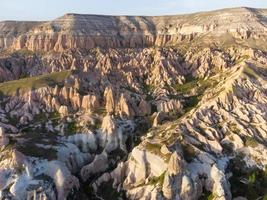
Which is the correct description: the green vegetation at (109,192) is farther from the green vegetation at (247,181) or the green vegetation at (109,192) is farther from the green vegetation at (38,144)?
the green vegetation at (247,181)

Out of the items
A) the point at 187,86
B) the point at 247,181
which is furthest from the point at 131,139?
the point at 187,86

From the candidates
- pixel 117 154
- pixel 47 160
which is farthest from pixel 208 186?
pixel 47 160

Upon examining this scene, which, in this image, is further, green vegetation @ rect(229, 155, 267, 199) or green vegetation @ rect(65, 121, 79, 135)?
green vegetation @ rect(65, 121, 79, 135)

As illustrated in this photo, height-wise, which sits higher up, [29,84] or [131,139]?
[29,84]

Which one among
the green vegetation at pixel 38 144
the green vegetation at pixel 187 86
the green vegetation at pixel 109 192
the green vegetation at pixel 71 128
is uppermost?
the green vegetation at pixel 38 144

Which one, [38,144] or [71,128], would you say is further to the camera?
[71,128]

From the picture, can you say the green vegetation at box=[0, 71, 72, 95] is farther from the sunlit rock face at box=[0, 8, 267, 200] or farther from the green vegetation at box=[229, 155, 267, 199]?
the green vegetation at box=[229, 155, 267, 199]

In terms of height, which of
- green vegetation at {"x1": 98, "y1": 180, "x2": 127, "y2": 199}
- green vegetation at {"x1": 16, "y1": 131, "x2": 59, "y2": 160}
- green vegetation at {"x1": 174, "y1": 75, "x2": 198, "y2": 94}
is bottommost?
green vegetation at {"x1": 174, "y1": 75, "x2": 198, "y2": 94}

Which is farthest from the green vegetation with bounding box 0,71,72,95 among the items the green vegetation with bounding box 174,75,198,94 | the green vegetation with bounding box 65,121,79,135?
the green vegetation with bounding box 174,75,198,94

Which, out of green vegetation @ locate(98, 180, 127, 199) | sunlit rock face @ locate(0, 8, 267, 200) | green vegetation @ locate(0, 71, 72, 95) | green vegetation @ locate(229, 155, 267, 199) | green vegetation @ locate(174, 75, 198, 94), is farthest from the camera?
green vegetation @ locate(174, 75, 198, 94)

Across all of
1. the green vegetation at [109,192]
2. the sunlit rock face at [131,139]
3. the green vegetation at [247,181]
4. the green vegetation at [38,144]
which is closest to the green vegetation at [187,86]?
the sunlit rock face at [131,139]

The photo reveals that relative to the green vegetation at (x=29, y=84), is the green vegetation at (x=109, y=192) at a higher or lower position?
lower

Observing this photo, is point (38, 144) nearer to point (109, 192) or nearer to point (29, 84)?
point (109, 192)
